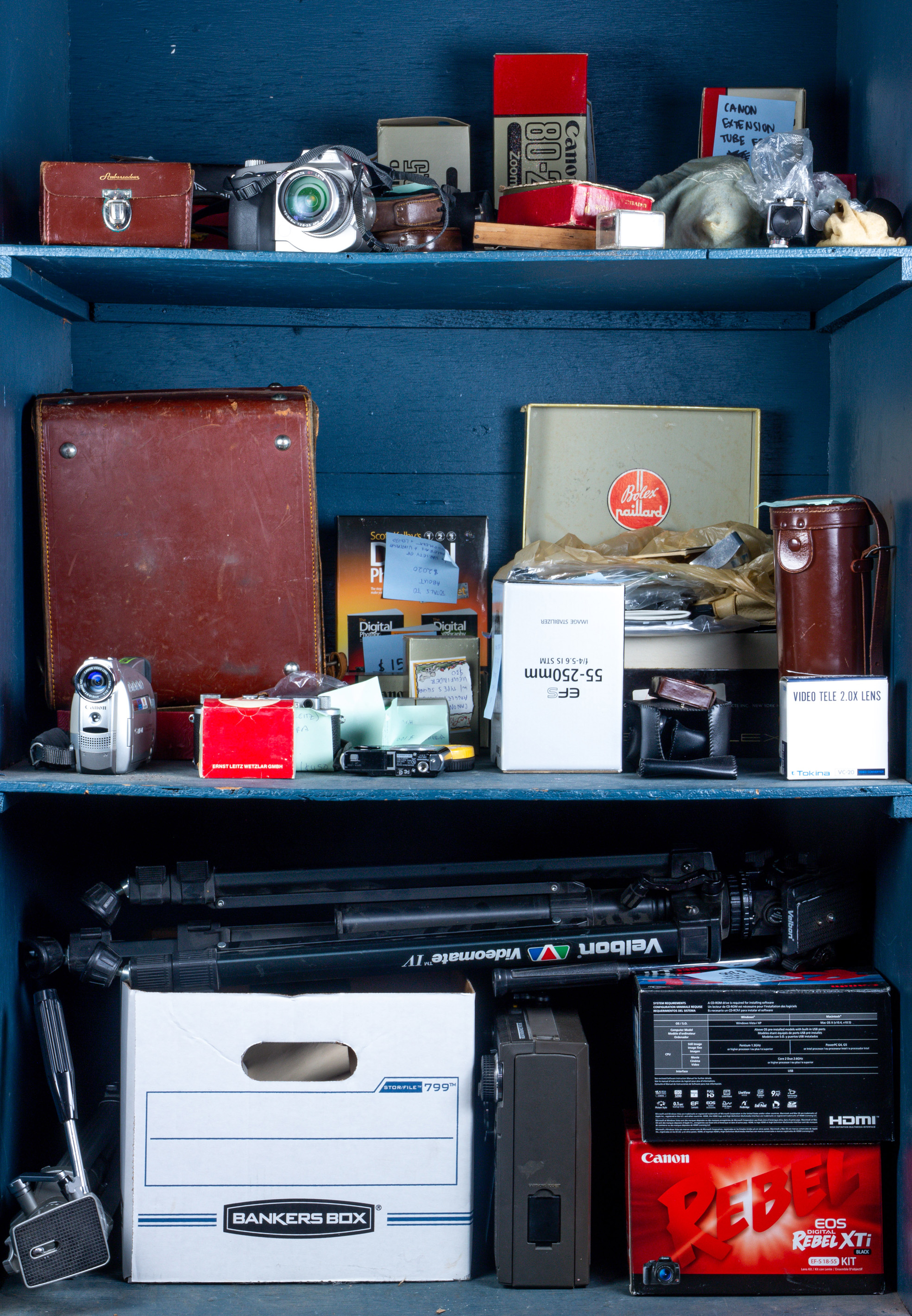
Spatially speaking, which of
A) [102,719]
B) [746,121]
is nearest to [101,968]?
[102,719]

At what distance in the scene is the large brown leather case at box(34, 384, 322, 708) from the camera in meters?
1.78

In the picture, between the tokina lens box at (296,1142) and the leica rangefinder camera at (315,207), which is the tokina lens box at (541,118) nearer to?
the leica rangefinder camera at (315,207)

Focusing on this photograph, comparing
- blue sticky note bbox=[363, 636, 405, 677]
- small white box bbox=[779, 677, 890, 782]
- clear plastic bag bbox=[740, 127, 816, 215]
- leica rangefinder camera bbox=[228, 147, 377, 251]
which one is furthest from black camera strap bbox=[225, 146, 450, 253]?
small white box bbox=[779, 677, 890, 782]

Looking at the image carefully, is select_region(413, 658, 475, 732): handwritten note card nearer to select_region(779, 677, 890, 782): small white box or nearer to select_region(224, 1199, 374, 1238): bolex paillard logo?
select_region(779, 677, 890, 782): small white box

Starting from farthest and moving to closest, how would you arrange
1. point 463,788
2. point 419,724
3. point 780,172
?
point 419,724 → point 780,172 → point 463,788

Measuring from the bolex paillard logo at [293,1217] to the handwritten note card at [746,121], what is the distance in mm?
1848

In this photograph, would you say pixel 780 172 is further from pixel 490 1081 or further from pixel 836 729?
pixel 490 1081

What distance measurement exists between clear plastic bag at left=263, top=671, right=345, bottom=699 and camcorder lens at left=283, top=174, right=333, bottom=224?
0.70 metres

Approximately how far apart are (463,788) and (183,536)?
67 centimetres

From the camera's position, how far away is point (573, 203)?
1.64 metres

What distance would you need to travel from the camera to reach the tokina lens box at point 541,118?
6.14ft

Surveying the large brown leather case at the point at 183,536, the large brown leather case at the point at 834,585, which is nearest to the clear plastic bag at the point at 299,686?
the large brown leather case at the point at 183,536

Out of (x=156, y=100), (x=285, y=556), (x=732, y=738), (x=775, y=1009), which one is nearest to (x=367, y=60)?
(x=156, y=100)

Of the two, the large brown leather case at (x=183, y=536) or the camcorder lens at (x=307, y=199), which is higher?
the camcorder lens at (x=307, y=199)
